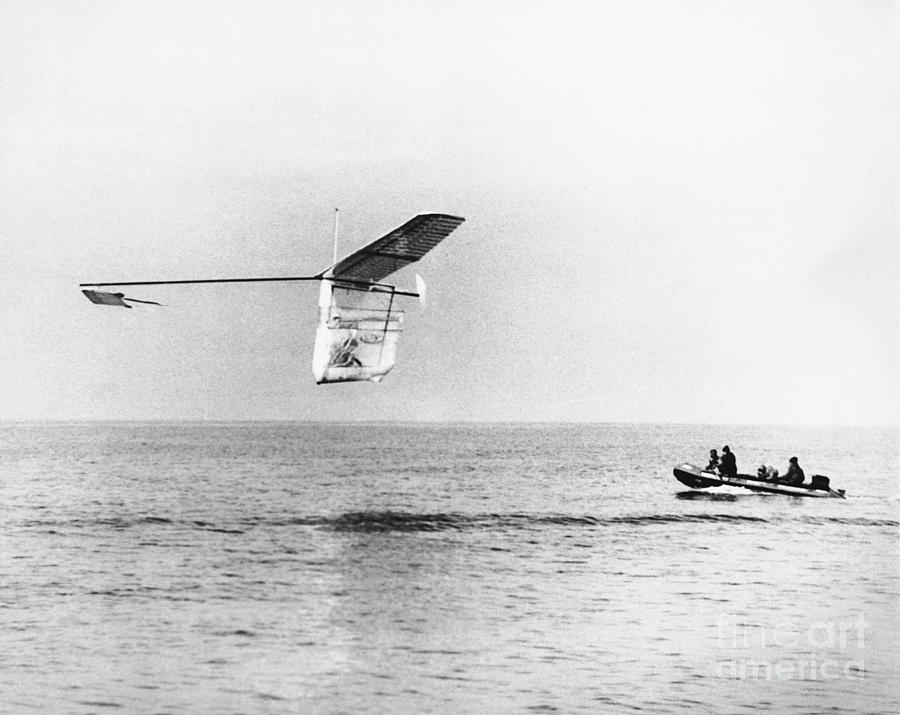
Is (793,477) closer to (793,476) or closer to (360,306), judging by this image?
(793,476)

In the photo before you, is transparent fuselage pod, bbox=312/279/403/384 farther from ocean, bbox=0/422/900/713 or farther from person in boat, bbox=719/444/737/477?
person in boat, bbox=719/444/737/477

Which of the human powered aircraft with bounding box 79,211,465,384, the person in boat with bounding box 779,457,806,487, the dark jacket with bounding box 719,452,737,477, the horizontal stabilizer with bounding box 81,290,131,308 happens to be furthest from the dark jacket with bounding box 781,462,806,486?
the horizontal stabilizer with bounding box 81,290,131,308

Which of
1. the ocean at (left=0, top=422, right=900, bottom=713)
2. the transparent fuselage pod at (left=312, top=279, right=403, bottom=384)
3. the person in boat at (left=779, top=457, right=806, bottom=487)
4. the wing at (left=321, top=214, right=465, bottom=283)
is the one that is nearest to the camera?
the ocean at (left=0, top=422, right=900, bottom=713)

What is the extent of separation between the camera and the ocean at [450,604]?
6133mm

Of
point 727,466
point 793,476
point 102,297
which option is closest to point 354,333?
point 102,297

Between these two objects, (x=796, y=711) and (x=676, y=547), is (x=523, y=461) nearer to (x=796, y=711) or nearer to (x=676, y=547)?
(x=676, y=547)

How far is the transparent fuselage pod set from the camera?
7.44m

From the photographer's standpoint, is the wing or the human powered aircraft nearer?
the wing

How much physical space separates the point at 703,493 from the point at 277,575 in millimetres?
10272

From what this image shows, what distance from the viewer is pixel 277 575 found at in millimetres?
9812

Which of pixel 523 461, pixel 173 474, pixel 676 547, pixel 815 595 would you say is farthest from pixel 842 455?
pixel 815 595

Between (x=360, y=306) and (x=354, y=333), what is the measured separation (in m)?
0.20

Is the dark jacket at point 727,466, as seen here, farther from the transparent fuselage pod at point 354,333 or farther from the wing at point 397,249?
the wing at point 397,249

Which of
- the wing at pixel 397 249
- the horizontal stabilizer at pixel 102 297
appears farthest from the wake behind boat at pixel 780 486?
the horizontal stabilizer at pixel 102 297
